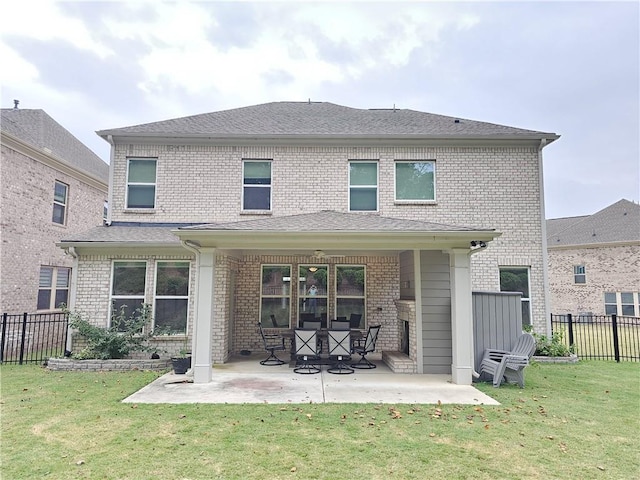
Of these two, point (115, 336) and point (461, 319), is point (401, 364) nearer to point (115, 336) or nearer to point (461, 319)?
point (461, 319)

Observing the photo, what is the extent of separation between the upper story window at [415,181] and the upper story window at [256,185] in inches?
152

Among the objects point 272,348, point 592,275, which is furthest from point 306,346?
point 592,275

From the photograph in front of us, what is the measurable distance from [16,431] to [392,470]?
464cm

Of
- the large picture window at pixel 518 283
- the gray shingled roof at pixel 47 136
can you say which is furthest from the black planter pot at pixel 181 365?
the gray shingled roof at pixel 47 136

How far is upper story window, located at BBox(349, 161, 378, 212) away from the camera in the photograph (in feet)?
35.6

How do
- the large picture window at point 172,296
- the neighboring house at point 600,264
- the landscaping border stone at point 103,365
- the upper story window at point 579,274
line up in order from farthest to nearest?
the upper story window at point 579,274, the neighboring house at point 600,264, the large picture window at point 172,296, the landscaping border stone at point 103,365

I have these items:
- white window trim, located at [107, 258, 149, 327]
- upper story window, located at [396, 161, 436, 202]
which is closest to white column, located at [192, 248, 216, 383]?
white window trim, located at [107, 258, 149, 327]

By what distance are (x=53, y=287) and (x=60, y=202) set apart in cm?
304

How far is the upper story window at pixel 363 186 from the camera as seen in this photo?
10.8 metres

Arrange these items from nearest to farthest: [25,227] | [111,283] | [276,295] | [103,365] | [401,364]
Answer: [401,364], [103,365], [111,283], [276,295], [25,227]

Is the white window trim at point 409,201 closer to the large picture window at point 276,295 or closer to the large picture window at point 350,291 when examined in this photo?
the large picture window at point 350,291

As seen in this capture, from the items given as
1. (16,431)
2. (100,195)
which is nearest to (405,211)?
(16,431)

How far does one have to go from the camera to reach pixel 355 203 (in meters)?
10.9

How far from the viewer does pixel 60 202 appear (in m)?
13.3
